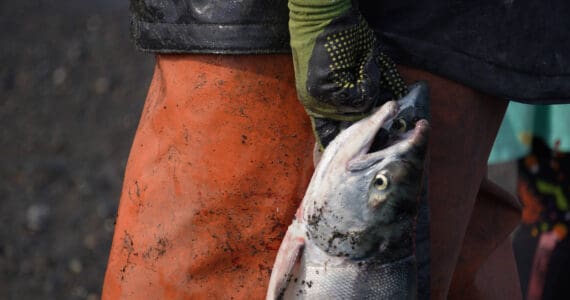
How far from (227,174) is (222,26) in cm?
32

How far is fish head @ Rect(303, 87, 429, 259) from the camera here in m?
1.78

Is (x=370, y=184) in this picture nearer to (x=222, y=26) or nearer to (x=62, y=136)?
(x=222, y=26)

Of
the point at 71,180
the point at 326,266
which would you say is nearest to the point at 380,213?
the point at 326,266

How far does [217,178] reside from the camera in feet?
6.30

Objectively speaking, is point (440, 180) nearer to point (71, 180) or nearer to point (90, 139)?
point (71, 180)

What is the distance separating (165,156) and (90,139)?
10.0 ft

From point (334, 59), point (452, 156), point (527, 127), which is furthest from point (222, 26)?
point (527, 127)

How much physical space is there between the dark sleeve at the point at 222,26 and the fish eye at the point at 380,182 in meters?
0.34

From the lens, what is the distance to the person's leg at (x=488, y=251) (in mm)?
2432

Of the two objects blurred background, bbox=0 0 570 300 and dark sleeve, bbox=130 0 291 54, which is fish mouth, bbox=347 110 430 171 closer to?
dark sleeve, bbox=130 0 291 54

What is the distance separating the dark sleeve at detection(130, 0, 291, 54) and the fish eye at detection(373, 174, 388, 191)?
0.34 m

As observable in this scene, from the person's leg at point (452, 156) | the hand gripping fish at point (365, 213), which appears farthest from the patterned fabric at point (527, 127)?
the hand gripping fish at point (365, 213)

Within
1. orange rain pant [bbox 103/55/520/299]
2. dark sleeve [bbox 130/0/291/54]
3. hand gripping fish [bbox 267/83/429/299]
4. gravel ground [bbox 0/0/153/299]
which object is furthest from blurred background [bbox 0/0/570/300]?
dark sleeve [bbox 130/0/291/54]

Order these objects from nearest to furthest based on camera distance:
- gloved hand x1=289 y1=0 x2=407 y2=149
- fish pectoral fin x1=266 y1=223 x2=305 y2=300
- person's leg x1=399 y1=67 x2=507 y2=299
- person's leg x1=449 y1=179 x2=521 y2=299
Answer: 1. gloved hand x1=289 y1=0 x2=407 y2=149
2. fish pectoral fin x1=266 y1=223 x2=305 y2=300
3. person's leg x1=399 y1=67 x2=507 y2=299
4. person's leg x1=449 y1=179 x2=521 y2=299
